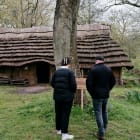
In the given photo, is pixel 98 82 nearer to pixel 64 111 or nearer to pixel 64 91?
pixel 64 91

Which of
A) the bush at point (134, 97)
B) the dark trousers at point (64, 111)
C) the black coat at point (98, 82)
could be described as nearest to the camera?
the black coat at point (98, 82)

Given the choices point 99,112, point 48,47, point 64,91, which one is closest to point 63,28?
point 64,91

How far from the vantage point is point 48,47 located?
23562mm

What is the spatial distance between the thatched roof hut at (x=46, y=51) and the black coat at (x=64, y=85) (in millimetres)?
14654

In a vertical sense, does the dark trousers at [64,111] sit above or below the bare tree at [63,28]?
below

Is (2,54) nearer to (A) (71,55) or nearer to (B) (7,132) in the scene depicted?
(A) (71,55)

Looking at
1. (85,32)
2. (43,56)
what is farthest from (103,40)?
(43,56)

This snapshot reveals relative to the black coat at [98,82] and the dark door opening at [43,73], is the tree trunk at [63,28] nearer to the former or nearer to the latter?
the black coat at [98,82]

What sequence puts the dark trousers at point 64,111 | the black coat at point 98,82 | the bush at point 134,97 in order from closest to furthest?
the black coat at point 98,82
the dark trousers at point 64,111
the bush at point 134,97

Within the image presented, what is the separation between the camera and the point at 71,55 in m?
10.4

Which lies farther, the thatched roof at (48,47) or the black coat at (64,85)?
the thatched roof at (48,47)

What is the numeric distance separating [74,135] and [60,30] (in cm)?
328

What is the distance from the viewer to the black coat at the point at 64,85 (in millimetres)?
7547

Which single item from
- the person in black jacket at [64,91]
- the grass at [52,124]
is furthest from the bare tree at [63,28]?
the person in black jacket at [64,91]
